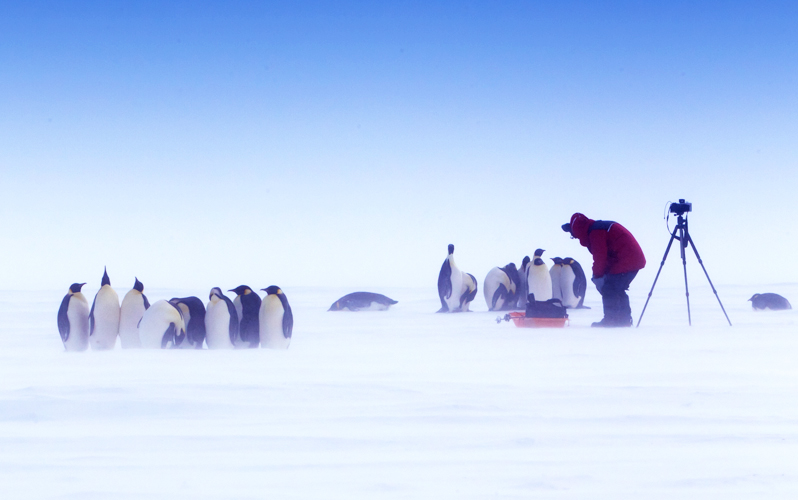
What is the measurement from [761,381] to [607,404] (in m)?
0.98

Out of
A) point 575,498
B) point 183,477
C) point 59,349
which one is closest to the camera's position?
point 575,498

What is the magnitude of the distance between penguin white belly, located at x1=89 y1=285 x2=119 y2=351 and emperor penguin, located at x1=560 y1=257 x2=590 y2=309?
6549mm

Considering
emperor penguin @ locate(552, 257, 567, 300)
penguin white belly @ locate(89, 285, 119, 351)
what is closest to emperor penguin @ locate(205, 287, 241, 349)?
penguin white belly @ locate(89, 285, 119, 351)

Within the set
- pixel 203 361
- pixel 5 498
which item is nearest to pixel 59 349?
pixel 203 361

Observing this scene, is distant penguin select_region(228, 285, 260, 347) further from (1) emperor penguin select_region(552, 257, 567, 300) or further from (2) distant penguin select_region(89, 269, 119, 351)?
(1) emperor penguin select_region(552, 257, 567, 300)

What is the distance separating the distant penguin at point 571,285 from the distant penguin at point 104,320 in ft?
21.5

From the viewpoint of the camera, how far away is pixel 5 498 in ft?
6.21

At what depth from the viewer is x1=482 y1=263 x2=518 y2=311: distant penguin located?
10016 mm

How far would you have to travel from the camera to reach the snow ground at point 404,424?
1.99 meters

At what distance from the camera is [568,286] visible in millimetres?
10305

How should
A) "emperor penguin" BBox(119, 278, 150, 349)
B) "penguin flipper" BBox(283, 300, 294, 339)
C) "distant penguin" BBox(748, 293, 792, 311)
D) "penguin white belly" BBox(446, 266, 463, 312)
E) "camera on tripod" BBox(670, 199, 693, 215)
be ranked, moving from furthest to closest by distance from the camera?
1. "penguin white belly" BBox(446, 266, 463, 312)
2. "distant penguin" BBox(748, 293, 792, 311)
3. "camera on tripod" BBox(670, 199, 693, 215)
4. "emperor penguin" BBox(119, 278, 150, 349)
5. "penguin flipper" BBox(283, 300, 294, 339)

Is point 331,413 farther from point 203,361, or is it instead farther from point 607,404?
point 203,361

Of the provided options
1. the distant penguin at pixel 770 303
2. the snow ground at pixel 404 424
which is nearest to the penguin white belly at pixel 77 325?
the snow ground at pixel 404 424

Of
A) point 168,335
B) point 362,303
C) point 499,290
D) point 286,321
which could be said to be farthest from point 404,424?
point 362,303
